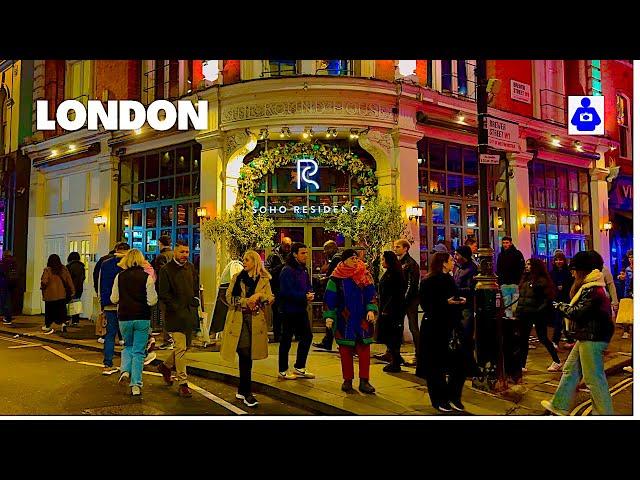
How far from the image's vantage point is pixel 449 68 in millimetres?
12789

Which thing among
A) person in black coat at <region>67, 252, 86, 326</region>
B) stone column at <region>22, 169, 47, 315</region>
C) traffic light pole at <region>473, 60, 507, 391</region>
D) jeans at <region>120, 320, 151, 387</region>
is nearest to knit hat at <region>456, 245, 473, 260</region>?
traffic light pole at <region>473, 60, 507, 391</region>

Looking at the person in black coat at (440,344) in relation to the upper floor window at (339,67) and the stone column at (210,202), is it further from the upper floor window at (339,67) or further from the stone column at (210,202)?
the upper floor window at (339,67)

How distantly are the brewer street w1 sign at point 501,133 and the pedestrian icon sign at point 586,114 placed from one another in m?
1.00

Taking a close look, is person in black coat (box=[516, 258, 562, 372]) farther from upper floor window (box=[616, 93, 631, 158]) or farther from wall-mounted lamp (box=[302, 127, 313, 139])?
upper floor window (box=[616, 93, 631, 158])

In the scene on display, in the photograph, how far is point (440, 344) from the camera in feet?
18.7

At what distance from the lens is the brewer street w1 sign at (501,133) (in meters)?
7.28

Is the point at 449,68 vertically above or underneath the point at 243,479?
above

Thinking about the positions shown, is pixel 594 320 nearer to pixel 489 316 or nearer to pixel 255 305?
pixel 489 316

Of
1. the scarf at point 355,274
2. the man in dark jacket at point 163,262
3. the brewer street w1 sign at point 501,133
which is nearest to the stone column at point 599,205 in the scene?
the brewer street w1 sign at point 501,133

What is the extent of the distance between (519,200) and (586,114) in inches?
239

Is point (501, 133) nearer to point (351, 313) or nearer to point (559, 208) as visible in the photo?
point (351, 313)
